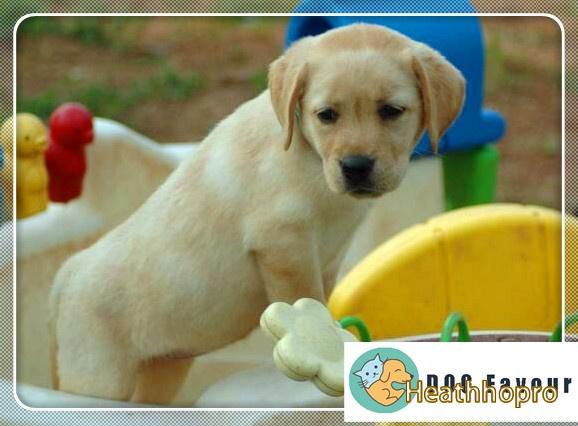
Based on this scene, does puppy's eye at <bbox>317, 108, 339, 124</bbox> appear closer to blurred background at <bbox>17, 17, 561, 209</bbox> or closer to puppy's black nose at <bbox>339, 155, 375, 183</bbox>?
puppy's black nose at <bbox>339, 155, 375, 183</bbox>

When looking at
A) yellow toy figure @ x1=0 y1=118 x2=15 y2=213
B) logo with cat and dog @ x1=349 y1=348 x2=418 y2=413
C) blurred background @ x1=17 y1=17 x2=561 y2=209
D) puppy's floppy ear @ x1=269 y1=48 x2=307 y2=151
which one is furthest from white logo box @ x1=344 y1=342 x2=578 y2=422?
blurred background @ x1=17 y1=17 x2=561 y2=209

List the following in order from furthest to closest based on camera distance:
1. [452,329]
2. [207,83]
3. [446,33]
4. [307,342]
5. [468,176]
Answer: [207,83]
[468,176]
[446,33]
[452,329]
[307,342]

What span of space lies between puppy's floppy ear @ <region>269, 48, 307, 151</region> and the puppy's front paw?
0.53 ft

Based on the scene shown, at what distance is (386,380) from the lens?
106 cm

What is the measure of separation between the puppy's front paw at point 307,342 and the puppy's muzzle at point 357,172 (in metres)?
0.12

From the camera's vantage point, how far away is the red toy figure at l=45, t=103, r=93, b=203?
156 cm

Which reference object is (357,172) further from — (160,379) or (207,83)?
(207,83)

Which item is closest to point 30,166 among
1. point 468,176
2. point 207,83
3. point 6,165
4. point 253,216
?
point 6,165

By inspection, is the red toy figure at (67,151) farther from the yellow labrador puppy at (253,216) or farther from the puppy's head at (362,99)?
the puppy's head at (362,99)

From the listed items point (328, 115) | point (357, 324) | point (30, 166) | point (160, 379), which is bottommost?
point (160, 379)

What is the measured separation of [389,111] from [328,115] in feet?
0.18

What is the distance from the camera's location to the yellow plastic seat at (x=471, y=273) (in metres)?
1.40

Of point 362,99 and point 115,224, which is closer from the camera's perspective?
point 362,99

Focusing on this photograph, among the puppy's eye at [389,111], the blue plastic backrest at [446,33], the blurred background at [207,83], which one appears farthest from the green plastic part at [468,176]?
the puppy's eye at [389,111]
